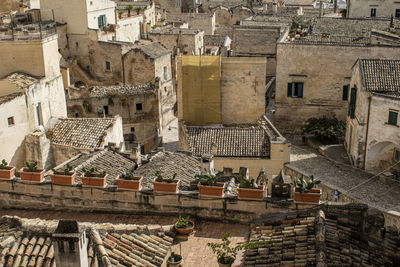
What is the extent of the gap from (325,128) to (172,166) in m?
16.4

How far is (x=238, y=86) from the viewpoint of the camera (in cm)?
3506

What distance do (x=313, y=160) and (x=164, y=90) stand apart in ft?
58.4

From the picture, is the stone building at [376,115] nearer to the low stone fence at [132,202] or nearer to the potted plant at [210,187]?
the low stone fence at [132,202]

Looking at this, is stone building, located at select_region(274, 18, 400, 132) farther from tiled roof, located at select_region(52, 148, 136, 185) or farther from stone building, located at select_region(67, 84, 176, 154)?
tiled roof, located at select_region(52, 148, 136, 185)

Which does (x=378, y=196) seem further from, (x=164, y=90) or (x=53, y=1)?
(x=53, y=1)

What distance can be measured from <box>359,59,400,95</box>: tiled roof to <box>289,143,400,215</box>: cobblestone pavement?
5.05 metres

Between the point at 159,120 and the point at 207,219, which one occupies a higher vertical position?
the point at 207,219

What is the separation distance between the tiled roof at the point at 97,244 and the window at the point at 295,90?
Answer: 2622 cm

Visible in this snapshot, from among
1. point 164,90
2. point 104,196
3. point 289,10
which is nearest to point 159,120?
point 164,90

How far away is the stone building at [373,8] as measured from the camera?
52938mm

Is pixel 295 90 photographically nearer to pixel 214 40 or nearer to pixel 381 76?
pixel 381 76

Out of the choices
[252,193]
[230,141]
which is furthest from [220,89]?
[252,193]

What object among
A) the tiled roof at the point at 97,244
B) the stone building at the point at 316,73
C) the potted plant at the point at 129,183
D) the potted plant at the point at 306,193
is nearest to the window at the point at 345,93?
the stone building at the point at 316,73

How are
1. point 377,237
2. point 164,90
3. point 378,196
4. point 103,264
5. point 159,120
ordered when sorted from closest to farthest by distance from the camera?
point 103,264
point 377,237
point 378,196
point 159,120
point 164,90
